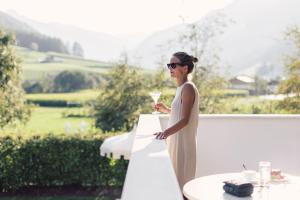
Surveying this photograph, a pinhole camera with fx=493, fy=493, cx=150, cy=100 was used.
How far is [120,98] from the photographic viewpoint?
56.5 ft

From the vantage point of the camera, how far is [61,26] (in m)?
106

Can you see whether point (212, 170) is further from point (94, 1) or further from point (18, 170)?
point (94, 1)

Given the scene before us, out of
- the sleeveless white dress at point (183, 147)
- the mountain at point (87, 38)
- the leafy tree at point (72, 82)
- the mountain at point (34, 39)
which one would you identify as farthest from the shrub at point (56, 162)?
the mountain at point (87, 38)

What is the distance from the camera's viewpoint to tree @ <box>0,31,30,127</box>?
61.9ft

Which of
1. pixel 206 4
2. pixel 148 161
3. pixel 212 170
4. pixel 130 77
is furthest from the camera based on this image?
pixel 206 4

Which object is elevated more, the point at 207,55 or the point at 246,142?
the point at 207,55

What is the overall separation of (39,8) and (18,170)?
7492 centimetres

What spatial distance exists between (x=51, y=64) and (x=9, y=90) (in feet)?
140

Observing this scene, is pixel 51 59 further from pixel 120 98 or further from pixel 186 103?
pixel 186 103

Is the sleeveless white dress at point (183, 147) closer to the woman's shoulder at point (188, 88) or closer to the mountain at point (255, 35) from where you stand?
the woman's shoulder at point (188, 88)

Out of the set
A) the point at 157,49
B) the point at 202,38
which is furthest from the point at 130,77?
the point at 202,38

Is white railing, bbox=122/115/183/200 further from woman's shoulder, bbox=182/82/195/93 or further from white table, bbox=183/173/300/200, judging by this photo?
woman's shoulder, bbox=182/82/195/93

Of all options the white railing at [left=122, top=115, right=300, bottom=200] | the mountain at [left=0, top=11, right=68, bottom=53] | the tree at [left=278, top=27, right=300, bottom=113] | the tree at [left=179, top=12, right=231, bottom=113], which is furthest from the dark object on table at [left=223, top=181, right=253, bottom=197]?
the mountain at [left=0, top=11, right=68, bottom=53]

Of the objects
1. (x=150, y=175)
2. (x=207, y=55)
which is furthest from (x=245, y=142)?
(x=207, y=55)
